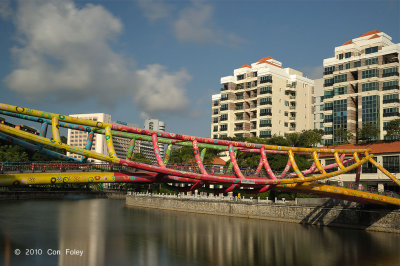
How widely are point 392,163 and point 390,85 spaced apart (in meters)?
23.0

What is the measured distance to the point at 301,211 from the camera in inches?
2000

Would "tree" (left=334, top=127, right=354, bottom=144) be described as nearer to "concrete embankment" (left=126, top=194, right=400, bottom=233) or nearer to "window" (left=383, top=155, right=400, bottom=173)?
"window" (left=383, top=155, right=400, bottom=173)

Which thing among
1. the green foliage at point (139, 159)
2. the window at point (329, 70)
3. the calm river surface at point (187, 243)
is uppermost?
the window at point (329, 70)

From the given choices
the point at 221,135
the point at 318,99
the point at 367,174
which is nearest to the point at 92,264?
the point at 367,174

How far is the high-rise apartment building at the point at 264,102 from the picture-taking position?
331 feet

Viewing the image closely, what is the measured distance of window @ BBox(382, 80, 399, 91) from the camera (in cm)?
7750

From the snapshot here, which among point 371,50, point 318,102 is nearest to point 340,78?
point 371,50

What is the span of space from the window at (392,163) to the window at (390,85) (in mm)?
21561

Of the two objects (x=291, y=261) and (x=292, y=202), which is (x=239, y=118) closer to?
(x=292, y=202)

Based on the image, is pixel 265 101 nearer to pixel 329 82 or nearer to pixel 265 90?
pixel 265 90

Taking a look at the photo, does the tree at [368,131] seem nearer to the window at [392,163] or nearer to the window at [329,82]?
the window at [392,163]

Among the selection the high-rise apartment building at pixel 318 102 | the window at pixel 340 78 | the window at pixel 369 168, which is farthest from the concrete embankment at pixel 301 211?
the high-rise apartment building at pixel 318 102

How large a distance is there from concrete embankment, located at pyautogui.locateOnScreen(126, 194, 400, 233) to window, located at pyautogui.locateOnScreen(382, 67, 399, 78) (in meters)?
37.2

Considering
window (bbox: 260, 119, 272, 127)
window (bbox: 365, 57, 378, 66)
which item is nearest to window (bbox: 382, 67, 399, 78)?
window (bbox: 365, 57, 378, 66)
